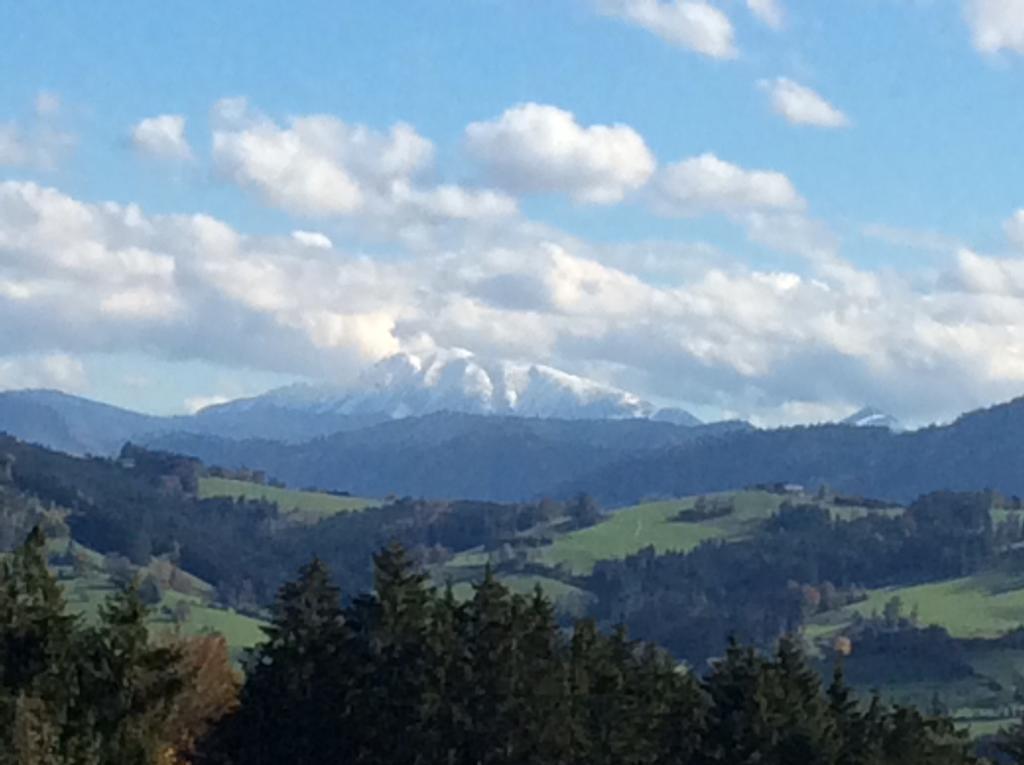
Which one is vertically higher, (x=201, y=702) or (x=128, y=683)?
(x=128, y=683)

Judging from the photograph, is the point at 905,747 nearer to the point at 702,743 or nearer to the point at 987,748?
the point at 702,743

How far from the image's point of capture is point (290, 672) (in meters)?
69.3

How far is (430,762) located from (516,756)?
2.85 metres

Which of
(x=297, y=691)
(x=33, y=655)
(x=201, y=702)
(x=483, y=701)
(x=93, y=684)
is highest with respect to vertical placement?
(x=33, y=655)

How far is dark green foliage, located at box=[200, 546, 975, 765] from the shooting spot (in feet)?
217

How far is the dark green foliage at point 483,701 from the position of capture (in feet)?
217

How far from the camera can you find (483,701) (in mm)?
66688

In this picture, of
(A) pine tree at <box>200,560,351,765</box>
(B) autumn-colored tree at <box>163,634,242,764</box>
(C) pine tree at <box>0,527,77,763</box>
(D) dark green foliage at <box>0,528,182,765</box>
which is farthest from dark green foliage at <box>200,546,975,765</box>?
(D) dark green foliage at <box>0,528,182,765</box>

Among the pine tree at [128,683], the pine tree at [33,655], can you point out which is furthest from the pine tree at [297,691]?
the pine tree at [128,683]

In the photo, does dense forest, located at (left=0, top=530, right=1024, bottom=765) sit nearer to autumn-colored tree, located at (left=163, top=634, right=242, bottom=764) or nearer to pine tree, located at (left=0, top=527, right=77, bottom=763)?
autumn-colored tree, located at (left=163, top=634, right=242, bottom=764)

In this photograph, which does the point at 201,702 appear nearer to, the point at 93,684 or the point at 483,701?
the point at 483,701

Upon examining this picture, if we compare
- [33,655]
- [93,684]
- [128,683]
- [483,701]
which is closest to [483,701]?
[483,701]

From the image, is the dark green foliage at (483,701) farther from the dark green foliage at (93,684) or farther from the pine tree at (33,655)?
the dark green foliage at (93,684)

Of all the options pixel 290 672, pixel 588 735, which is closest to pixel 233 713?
pixel 290 672
